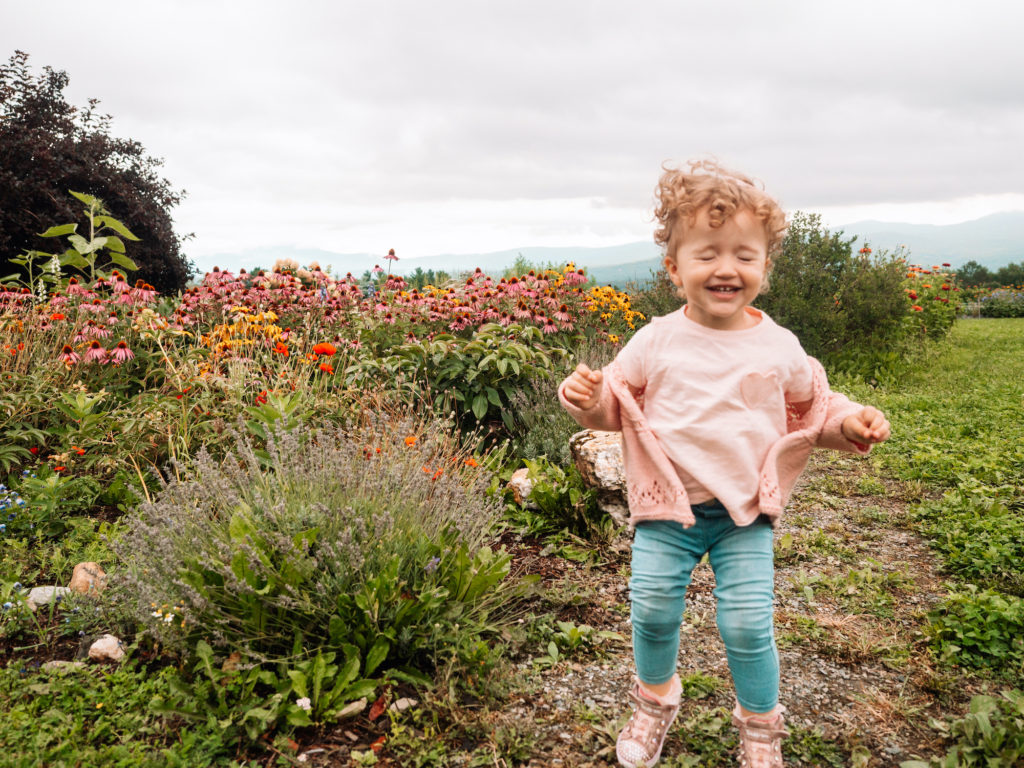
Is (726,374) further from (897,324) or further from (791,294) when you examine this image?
(897,324)

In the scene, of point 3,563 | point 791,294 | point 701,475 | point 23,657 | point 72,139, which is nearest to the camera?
point 701,475

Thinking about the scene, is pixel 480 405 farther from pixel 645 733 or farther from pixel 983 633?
pixel 983 633

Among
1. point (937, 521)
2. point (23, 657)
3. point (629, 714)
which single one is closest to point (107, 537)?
point (23, 657)

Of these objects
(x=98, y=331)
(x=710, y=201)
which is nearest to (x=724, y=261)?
(x=710, y=201)

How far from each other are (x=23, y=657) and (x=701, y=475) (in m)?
2.25

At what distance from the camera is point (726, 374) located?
1.81 m

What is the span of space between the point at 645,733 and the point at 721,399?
3.10 feet

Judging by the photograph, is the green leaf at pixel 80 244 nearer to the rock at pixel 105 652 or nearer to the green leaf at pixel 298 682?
the rock at pixel 105 652

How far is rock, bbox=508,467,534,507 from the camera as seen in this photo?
3721 mm

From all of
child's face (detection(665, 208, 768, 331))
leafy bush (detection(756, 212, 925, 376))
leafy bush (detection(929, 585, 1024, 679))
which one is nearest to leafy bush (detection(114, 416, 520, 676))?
child's face (detection(665, 208, 768, 331))

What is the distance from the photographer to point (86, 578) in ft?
8.80

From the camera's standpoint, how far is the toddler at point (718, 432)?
1.77 metres

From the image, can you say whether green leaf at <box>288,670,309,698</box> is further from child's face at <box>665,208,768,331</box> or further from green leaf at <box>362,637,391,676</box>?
child's face at <box>665,208,768,331</box>

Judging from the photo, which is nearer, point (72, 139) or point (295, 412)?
point (295, 412)
